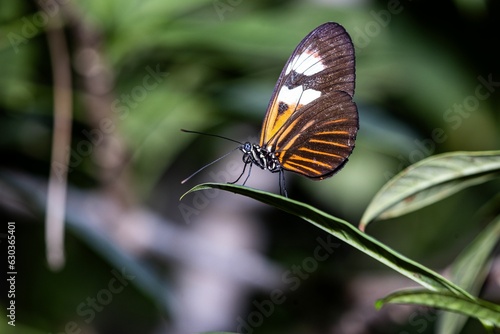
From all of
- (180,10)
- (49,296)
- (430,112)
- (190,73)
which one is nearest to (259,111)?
(190,73)

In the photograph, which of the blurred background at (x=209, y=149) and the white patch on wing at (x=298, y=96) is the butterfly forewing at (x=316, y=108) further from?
the blurred background at (x=209, y=149)

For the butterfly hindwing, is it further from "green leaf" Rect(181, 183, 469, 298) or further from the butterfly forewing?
"green leaf" Rect(181, 183, 469, 298)

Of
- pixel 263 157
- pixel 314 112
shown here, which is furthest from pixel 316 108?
pixel 263 157

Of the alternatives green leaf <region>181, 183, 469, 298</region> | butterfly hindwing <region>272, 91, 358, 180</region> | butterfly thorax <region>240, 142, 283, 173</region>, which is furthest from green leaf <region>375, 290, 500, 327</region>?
butterfly thorax <region>240, 142, 283, 173</region>

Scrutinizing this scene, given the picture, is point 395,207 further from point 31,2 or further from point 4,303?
point 4,303

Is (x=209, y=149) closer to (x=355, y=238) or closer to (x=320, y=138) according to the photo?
(x=320, y=138)

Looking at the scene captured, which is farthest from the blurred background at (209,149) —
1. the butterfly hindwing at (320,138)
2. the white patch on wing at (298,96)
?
the white patch on wing at (298,96)
